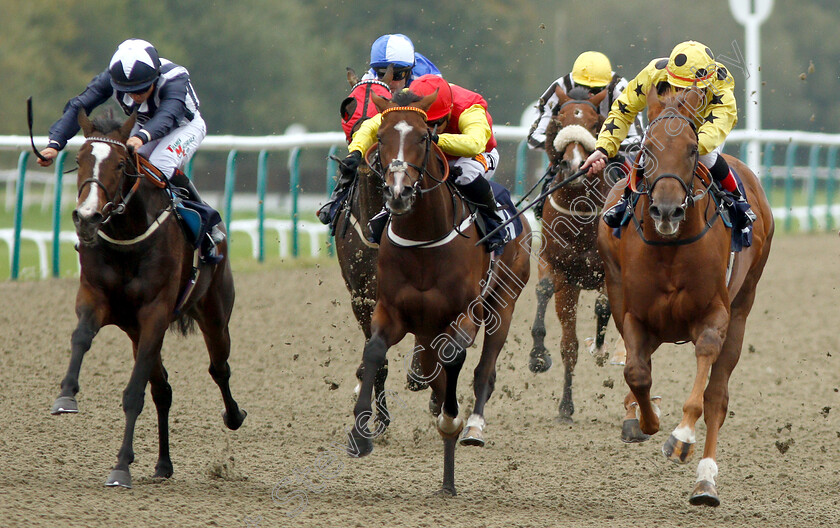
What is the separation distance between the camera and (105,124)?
523cm

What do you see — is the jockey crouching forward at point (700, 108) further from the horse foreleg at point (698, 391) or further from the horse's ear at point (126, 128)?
the horse's ear at point (126, 128)

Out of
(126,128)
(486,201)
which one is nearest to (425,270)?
(486,201)

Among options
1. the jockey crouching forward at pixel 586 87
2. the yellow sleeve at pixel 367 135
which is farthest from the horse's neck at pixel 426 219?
the jockey crouching forward at pixel 586 87

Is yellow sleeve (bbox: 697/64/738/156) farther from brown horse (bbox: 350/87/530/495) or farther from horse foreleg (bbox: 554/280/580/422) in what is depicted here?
horse foreleg (bbox: 554/280/580/422)

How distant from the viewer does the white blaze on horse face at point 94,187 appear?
488cm

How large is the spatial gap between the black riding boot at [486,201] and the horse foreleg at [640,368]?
2.35ft

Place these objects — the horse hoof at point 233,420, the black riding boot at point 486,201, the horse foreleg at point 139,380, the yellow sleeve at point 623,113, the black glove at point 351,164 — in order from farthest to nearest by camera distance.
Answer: the horse hoof at point 233,420
the black glove at point 351,164
the yellow sleeve at point 623,113
the black riding boot at point 486,201
the horse foreleg at point 139,380

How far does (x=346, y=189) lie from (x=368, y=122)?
931 millimetres

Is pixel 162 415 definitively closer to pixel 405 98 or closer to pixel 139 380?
pixel 139 380

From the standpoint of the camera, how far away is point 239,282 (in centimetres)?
1095

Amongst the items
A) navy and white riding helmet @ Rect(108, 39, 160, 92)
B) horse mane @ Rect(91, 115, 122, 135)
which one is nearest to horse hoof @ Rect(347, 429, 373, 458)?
→ horse mane @ Rect(91, 115, 122, 135)

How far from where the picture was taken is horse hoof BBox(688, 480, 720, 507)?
4.84 metres

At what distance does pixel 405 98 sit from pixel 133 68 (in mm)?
1414

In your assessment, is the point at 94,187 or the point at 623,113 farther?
the point at 623,113
